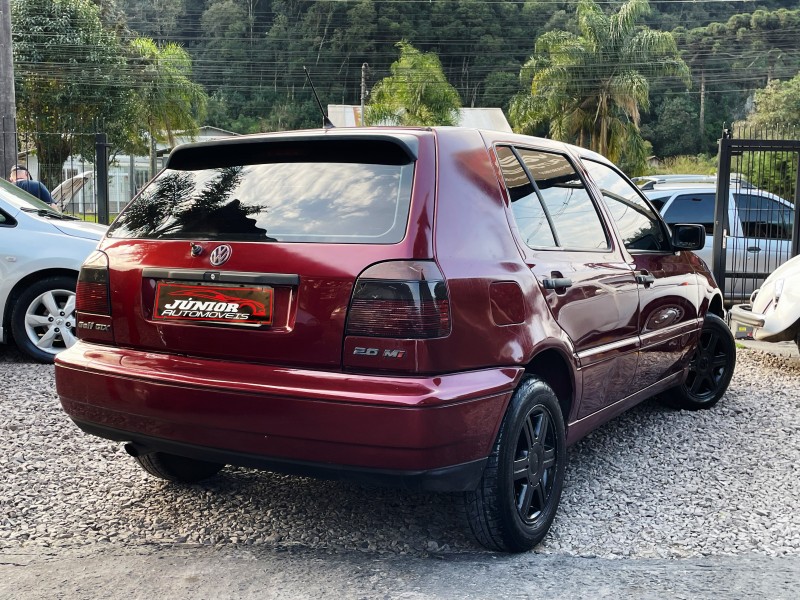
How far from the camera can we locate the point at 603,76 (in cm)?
3994

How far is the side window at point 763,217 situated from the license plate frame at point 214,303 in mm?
9762

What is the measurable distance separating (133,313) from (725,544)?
271 centimetres

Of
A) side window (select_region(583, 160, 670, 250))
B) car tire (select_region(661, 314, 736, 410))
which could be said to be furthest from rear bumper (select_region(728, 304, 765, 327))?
side window (select_region(583, 160, 670, 250))

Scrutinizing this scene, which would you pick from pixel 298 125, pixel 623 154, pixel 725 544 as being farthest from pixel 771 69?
pixel 725 544

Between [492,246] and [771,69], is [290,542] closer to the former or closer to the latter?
[492,246]

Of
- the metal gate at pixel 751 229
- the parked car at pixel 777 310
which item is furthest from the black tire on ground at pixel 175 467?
the metal gate at pixel 751 229

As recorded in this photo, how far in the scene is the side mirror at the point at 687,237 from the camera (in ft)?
17.4

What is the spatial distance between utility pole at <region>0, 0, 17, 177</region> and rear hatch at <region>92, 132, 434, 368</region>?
7.71 m

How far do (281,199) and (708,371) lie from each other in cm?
406

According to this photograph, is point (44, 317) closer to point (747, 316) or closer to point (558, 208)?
point (558, 208)

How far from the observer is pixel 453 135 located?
347cm

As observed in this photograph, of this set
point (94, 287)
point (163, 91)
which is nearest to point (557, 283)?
point (94, 287)

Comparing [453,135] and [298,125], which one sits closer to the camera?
[453,135]

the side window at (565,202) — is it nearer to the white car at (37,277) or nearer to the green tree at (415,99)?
the white car at (37,277)
